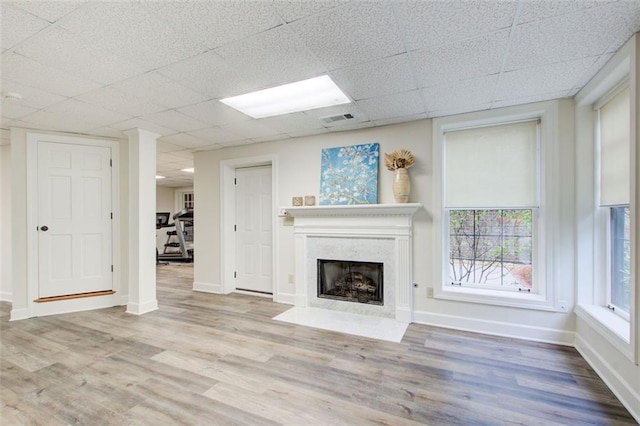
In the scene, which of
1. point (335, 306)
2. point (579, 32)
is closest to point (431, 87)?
point (579, 32)

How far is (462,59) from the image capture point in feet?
6.64

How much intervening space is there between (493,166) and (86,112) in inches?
169

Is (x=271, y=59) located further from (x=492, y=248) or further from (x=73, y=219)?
(x=73, y=219)

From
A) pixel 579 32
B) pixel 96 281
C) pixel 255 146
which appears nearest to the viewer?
pixel 579 32

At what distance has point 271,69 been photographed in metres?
2.17

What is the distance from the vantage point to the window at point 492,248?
3.01 metres

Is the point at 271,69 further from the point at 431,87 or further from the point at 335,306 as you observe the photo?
the point at 335,306

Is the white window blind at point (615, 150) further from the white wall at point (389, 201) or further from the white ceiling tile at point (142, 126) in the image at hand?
the white ceiling tile at point (142, 126)

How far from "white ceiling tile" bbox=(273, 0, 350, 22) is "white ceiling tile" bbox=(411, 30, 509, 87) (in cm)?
72

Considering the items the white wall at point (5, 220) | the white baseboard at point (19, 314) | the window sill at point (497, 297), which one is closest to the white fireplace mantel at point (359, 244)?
the window sill at point (497, 297)

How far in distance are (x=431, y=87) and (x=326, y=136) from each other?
5.30ft

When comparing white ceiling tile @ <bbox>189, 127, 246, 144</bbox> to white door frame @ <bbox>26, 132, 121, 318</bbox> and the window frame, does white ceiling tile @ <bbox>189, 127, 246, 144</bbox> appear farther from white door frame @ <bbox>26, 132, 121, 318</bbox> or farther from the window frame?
the window frame

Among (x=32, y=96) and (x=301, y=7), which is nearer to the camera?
(x=301, y=7)

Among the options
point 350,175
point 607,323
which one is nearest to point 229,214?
point 350,175
